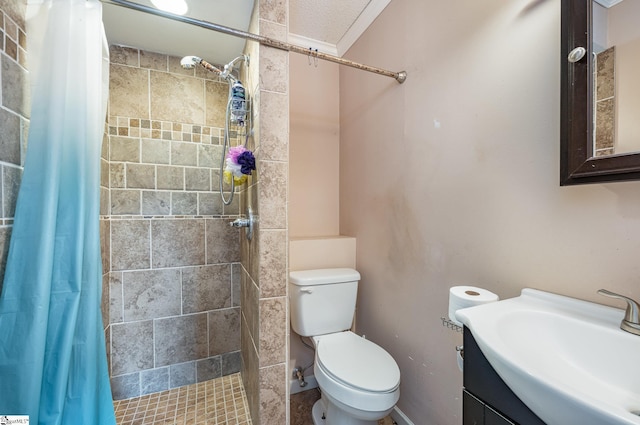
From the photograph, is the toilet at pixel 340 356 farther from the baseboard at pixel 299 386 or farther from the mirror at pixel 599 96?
the mirror at pixel 599 96

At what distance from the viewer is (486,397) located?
625 millimetres

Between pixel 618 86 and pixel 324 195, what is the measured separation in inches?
61.5

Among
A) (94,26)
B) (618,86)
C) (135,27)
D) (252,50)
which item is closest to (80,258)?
(94,26)

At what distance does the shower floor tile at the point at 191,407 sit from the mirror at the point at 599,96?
1888mm

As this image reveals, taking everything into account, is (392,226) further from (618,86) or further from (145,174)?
(145,174)

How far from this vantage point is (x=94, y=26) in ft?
3.12

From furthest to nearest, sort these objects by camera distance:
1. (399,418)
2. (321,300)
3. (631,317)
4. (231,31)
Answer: (321,300)
(399,418)
(231,31)
(631,317)

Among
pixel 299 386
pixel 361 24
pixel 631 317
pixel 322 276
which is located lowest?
pixel 299 386

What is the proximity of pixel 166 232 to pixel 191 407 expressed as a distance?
1074 mm

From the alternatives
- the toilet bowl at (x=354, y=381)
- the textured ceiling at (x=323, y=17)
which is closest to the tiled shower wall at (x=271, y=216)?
the toilet bowl at (x=354, y=381)

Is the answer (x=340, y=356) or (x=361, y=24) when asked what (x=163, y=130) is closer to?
(x=361, y=24)

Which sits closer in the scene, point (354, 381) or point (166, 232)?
point (354, 381)

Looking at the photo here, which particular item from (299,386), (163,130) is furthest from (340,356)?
(163,130)

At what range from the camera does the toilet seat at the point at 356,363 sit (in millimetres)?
1140
